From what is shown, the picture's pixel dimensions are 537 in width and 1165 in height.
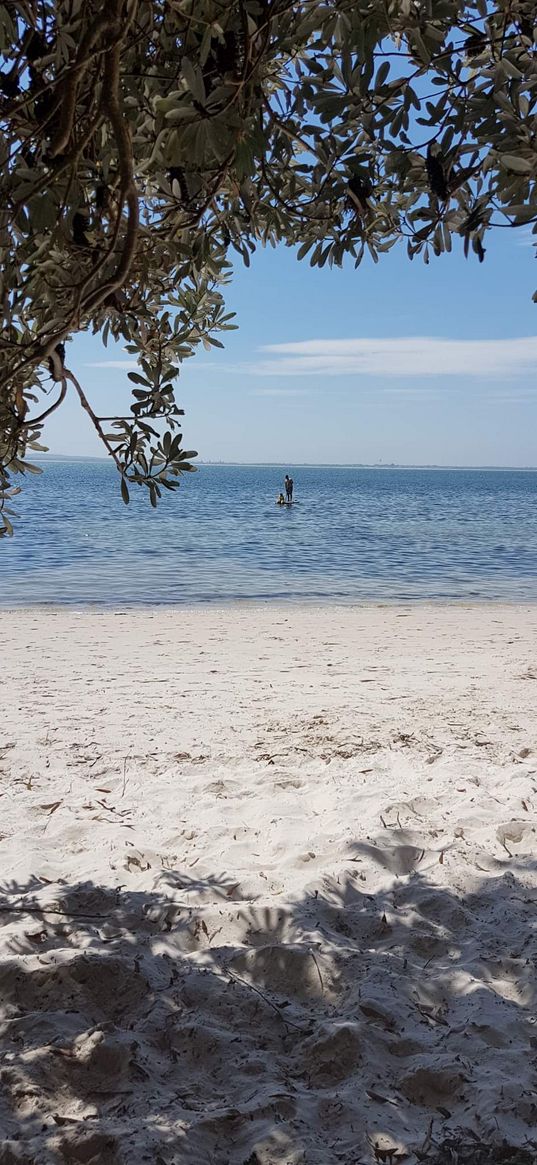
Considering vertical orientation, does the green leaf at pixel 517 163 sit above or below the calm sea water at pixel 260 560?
above

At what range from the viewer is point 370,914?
3475mm

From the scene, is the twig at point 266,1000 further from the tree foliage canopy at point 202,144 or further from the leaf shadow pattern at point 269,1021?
the tree foliage canopy at point 202,144

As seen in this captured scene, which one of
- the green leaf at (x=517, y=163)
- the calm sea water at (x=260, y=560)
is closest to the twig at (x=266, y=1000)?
the green leaf at (x=517, y=163)

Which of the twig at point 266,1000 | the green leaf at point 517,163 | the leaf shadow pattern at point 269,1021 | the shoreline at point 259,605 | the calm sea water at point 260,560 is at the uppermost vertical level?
the green leaf at point 517,163

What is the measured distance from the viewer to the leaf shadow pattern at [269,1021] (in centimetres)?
233

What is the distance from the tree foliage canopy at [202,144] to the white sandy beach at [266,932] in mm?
1784

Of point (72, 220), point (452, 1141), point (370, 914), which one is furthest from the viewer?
point (370, 914)

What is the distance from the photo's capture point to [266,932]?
3338 mm

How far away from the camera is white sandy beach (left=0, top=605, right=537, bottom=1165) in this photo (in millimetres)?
2406

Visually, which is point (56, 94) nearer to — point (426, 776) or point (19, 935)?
point (19, 935)

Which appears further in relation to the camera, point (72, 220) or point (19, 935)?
point (19, 935)

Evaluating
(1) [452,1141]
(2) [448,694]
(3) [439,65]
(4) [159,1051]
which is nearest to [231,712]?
(2) [448,694]

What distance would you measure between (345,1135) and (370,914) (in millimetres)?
1166

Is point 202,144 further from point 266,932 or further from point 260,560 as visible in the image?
point 260,560
